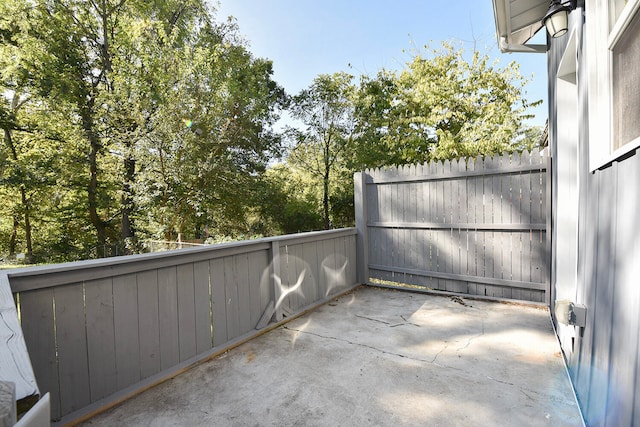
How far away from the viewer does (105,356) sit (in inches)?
80.8

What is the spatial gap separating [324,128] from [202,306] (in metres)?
11.8

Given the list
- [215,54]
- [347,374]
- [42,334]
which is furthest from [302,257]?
[215,54]

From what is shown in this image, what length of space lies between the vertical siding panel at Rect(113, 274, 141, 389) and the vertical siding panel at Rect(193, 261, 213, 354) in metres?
0.48

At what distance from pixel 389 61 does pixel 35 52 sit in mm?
11952

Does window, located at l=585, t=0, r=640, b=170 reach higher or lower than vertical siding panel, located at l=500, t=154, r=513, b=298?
higher

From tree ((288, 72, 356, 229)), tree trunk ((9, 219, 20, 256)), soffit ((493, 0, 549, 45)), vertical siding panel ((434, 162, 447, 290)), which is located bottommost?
tree trunk ((9, 219, 20, 256))

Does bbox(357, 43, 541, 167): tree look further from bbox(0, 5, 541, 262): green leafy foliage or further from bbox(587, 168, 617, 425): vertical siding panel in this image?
bbox(587, 168, 617, 425): vertical siding panel

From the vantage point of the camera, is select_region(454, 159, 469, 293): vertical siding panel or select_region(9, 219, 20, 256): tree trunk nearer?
select_region(454, 159, 469, 293): vertical siding panel

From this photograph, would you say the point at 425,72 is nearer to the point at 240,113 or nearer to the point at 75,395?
the point at 240,113

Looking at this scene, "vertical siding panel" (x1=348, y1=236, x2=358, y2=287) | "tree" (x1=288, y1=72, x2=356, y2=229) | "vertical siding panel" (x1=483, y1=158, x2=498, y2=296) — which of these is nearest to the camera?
"vertical siding panel" (x1=483, y1=158, x2=498, y2=296)

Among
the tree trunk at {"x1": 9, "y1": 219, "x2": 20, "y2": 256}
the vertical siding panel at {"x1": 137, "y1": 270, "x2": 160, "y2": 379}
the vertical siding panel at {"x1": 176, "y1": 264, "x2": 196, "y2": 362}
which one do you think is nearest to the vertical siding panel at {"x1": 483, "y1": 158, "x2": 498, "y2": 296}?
the vertical siding panel at {"x1": 176, "y1": 264, "x2": 196, "y2": 362}

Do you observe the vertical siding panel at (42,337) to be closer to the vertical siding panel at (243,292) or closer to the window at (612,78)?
the vertical siding panel at (243,292)

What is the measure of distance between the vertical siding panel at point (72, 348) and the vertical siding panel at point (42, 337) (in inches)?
1.1

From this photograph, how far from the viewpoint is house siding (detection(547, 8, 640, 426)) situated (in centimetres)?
116
